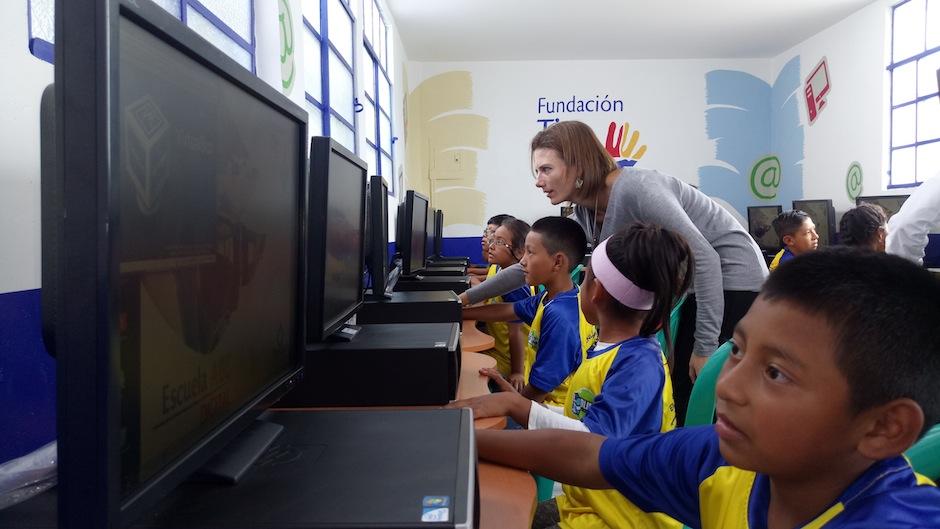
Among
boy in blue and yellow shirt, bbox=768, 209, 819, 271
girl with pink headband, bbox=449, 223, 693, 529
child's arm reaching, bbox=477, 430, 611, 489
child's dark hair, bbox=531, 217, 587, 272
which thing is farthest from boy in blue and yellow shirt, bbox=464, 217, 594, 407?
boy in blue and yellow shirt, bbox=768, 209, 819, 271

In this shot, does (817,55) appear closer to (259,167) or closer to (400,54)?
(400,54)

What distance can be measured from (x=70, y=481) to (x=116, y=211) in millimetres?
168

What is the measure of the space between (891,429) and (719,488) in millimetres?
252

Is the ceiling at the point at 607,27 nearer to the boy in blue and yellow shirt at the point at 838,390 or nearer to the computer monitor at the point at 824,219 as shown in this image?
the computer monitor at the point at 824,219

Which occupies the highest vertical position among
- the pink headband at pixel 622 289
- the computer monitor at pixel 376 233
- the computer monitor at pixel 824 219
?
the computer monitor at pixel 824 219

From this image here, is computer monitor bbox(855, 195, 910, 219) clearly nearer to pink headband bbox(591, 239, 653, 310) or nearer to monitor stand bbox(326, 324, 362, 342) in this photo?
pink headband bbox(591, 239, 653, 310)

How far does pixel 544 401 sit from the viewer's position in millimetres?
1897

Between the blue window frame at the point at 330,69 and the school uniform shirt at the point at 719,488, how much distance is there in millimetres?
2428

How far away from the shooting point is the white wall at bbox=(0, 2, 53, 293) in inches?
36.3

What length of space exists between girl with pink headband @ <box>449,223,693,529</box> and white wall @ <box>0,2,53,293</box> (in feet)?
2.37

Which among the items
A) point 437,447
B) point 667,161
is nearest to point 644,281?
point 437,447

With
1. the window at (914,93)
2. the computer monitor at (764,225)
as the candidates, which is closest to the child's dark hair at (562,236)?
the window at (914,93)

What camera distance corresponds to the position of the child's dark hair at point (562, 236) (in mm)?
2225

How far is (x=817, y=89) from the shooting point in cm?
730
